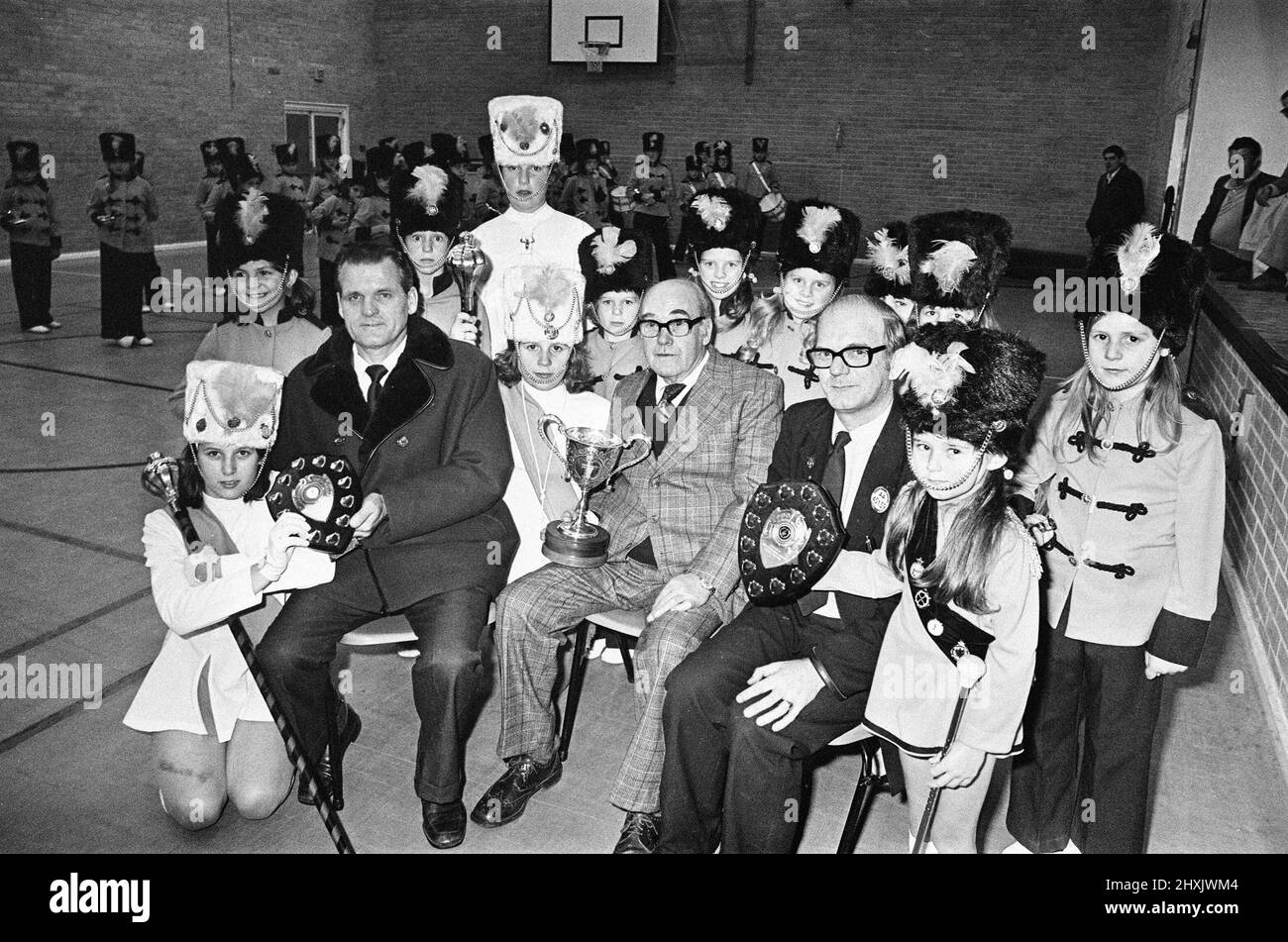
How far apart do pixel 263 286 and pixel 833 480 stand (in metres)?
2.35

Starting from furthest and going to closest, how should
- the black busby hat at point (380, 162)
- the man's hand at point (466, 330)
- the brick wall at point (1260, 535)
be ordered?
the black busby hat at point (380, 162) < the brick wall at point (1260, 535) < the man's hand at point (466, 330)

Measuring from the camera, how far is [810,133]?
1683 centimetres

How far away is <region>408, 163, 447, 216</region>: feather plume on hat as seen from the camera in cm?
409

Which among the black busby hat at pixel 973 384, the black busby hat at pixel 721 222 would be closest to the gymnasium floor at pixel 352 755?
the black busby hat at pixel 973 384

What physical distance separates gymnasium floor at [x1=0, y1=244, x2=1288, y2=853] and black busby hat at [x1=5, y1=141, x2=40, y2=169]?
566 centimetres

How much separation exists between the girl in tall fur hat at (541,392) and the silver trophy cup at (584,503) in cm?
47

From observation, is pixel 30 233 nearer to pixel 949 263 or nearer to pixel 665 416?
pixel 665 416

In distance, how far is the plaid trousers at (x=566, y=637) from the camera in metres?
2.64

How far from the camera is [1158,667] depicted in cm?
246

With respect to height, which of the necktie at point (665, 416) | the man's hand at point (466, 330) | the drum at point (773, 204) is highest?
the drum at point (773, 204)

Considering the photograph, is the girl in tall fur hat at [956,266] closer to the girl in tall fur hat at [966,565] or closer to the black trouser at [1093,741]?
the girl in tall fur hat at [966,565]

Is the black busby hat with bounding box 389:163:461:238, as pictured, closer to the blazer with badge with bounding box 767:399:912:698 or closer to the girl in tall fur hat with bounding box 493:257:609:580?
the girl in tall fur hat with bounding box 493:257:609:580
